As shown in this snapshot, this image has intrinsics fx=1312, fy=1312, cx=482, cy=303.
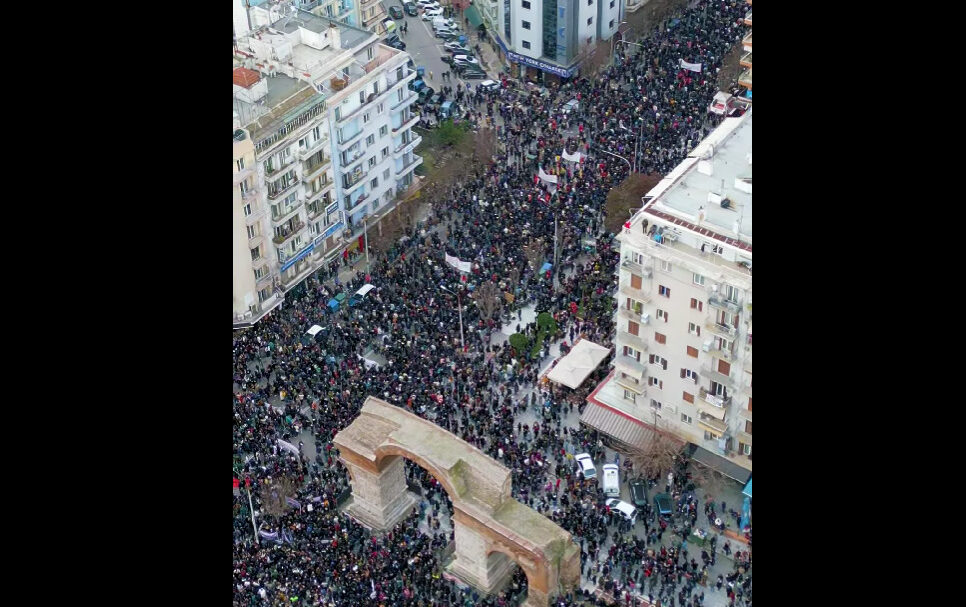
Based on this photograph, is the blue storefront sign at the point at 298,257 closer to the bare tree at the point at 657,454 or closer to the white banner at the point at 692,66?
the bare tree at the point at 657,454

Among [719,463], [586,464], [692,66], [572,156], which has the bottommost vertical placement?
[719,463]

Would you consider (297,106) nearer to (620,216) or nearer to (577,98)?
(620,216)

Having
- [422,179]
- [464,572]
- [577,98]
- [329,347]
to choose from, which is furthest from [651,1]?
[464,572]

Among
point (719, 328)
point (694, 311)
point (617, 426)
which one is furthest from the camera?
point (617, 426)

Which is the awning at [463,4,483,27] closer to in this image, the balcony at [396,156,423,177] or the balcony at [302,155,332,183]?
the balcony at [396,156,423,177]

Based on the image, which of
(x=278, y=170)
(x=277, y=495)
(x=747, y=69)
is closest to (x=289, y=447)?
(x=277, y=495)

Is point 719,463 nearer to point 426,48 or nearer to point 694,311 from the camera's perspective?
point 694,311

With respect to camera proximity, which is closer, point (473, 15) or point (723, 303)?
point (723, 303)
